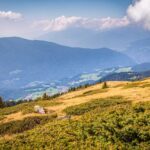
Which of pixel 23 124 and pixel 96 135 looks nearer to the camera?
pixel 96 135

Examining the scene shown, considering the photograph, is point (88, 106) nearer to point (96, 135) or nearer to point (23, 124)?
point (23, 124)

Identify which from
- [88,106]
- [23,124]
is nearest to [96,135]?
[23,124]

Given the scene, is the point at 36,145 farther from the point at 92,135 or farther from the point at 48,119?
the point at 48,119

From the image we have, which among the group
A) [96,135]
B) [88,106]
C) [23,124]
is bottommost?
[23,124]

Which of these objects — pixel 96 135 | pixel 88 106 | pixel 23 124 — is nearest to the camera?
pixel 96 135

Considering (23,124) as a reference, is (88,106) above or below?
above

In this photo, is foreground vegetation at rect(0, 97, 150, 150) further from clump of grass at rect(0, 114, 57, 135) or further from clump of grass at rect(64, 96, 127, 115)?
clump of grass at rect(64, 96, 127, 115)

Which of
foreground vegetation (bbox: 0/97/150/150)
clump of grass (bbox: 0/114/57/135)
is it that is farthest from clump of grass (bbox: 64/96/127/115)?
foreground vegetation (bbox: 0/97/150/150)

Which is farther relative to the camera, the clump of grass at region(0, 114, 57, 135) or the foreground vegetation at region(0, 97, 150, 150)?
the clump of grass at region(0, 114, 57, 135)

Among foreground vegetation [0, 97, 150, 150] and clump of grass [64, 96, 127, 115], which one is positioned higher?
foreground vegetation [0, 97, 150, 150]

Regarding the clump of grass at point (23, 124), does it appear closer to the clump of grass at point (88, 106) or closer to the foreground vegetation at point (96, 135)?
the clump of grass at point (88, 106)

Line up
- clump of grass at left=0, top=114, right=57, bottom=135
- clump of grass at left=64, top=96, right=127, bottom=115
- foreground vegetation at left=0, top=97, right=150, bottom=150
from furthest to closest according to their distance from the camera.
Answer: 1. clump of grass at left=64, top=96, right=127, bottom=115
2. clump of grass at left=0, top=114, right=57, bottom=135
3. foreground vegetation at left=0, top=97, right=150, bottom=150

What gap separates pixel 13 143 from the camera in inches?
1085

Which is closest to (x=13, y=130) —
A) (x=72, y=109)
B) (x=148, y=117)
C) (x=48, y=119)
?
(x=48, y=119)
